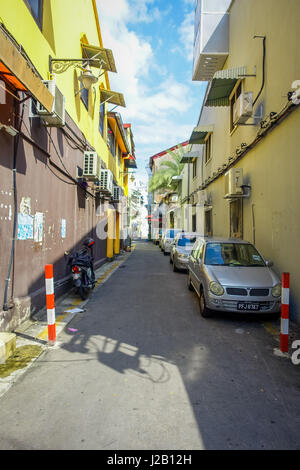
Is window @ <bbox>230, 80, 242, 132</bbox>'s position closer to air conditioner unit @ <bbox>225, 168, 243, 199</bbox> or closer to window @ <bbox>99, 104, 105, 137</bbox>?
air conditioner unit @ <bbox>225, 168, 243, 199</bbox>

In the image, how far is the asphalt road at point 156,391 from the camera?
8.17 feet

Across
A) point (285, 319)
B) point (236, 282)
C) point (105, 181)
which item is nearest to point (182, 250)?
point (105, 181)

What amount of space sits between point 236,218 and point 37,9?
327 inches

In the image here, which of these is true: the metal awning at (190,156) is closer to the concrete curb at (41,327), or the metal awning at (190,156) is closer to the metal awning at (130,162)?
the metal awning at (130,162)

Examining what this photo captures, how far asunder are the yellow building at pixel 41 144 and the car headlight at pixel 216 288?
3402 mm

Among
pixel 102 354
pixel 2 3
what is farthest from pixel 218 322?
pixel 2 3

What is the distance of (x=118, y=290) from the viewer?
8.55 m

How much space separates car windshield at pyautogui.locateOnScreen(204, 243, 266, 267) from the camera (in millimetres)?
6473

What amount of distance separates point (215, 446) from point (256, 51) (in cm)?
956

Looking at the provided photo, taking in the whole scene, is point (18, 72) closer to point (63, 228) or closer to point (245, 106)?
point (63, 228)

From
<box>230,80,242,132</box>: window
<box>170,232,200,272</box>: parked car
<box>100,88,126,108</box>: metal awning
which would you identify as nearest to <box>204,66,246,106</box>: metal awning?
<box>230,80,242,132</box>: window

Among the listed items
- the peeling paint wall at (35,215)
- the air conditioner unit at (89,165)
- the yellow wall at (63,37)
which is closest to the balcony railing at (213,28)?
the yellow wall at (63,37)

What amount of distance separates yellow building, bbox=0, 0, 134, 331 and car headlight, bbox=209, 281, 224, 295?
3.40 meters

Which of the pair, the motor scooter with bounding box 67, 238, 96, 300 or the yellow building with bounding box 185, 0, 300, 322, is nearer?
the yellow building with bounding box 185, 0, 300, 322
